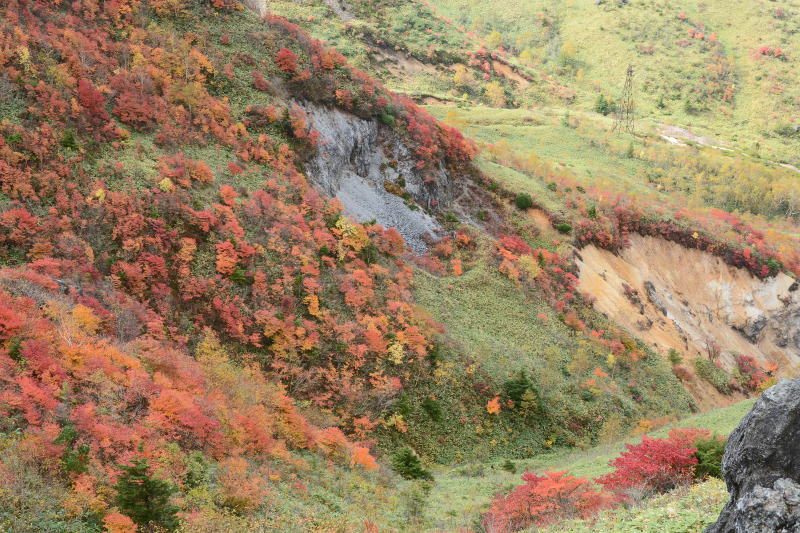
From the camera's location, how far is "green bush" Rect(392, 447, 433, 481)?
26875mm

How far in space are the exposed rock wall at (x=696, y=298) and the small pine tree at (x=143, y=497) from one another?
43.3m

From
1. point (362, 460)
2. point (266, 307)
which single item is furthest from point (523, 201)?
point (362, 460)

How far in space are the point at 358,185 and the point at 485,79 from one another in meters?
78.8

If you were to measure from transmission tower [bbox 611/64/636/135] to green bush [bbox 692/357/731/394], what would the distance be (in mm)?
64902

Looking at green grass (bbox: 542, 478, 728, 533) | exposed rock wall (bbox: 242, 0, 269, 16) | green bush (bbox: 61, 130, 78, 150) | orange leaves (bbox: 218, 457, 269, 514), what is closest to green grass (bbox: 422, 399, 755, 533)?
green grass (bbox: 542, 478, 728, 533)

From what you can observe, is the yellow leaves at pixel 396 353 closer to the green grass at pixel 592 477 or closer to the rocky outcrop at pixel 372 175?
the green grass at pixel 592 477

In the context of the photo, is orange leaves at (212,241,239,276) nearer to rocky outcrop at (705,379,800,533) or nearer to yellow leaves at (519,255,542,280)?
yellow leaves at (519,255,542,280)

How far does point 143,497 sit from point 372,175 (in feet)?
125

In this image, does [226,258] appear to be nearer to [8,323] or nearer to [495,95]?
[8,323]

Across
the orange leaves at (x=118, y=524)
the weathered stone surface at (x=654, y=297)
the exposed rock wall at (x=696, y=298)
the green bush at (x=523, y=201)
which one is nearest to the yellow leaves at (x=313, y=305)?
the orange leaves at (x=118, y=524)

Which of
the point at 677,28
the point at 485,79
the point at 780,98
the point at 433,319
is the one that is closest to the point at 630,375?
the point at 433,319

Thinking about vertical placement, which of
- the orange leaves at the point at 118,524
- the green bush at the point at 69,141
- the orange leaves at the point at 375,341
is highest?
the green bush at the point at 69,141

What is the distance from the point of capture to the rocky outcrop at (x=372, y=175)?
44.1 meters

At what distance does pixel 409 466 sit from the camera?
2708cm
